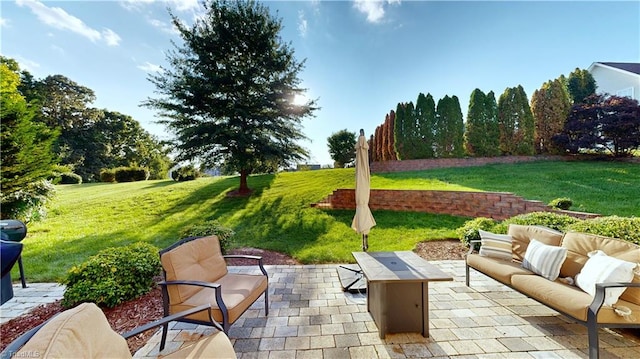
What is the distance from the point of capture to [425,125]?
12852 millimetres

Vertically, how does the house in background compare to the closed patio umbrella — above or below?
above

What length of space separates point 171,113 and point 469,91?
14.2m

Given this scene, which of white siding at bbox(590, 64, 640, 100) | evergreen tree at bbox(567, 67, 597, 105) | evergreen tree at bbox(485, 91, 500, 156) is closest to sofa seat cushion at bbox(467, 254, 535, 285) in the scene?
evergreen tree at bbox(485, 91, 500, 156)

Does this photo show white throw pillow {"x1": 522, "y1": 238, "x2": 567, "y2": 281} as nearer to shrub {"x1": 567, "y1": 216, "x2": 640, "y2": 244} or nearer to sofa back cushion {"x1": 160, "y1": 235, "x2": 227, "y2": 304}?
shrub {"x1": 567, "y1": 216, "x2": 640, "y2": 244}

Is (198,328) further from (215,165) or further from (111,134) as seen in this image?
(111,134)

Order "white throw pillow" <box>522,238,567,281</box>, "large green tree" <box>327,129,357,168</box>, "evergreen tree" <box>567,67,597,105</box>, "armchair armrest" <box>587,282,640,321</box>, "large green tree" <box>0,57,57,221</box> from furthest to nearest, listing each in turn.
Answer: "large green tree" <box>327,129,357,168</box> < "evergreen tree" <box>567,67,597,105</box> < "large green tree" <box>0,57,57,221</box> < "white throw pillow" <box>522,238,567,281</box> < "armchair armrest" <box>587,282,640,321</box>

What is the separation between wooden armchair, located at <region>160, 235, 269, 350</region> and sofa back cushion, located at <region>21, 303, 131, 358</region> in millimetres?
791

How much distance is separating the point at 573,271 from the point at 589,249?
11.9 inches

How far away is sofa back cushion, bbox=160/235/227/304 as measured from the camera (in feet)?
7.61

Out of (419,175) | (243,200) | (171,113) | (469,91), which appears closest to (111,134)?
(171,113)

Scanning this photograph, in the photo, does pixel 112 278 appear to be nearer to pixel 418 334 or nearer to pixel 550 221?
pixel 418 334

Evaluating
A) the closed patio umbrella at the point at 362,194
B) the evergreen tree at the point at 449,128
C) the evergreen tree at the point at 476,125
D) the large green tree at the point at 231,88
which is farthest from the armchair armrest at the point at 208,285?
the evergreen tree at the point at 476,125

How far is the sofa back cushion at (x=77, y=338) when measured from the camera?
1061 millimetres

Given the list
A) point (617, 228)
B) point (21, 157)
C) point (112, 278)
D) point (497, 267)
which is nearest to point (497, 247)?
point (497, 267)
